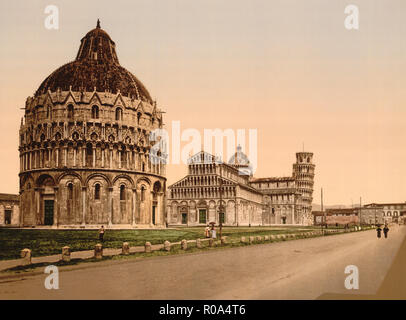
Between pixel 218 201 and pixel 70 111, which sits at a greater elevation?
pixel 70 111

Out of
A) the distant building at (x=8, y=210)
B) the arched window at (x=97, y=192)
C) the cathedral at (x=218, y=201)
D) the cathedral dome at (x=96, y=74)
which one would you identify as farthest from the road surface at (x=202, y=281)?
the distant building at (x=8, y=210)

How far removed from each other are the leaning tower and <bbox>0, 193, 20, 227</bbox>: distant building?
102m

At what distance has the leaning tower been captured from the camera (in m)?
177

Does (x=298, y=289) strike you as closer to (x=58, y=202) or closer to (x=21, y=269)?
(x=21, y=269)

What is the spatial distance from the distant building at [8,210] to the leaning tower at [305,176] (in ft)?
335

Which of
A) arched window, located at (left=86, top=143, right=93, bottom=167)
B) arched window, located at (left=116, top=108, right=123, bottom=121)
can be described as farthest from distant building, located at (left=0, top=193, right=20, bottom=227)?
arched window, located at (left=116, top=108, right=123, bottom=121)

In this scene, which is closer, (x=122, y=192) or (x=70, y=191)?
(x=70, y=191)

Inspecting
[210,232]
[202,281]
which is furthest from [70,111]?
[202,281]

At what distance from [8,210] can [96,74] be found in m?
53.1

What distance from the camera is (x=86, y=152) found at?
6519 cm

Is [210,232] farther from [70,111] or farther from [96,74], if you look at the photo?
[96,74]

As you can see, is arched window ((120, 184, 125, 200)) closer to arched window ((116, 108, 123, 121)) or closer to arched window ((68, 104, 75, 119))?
arched window ((116, 108, 123, 121))

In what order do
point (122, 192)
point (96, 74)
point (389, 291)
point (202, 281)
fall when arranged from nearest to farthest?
1. point (389, 291)
2. point (202, 281)
3. point (122, 192)
4. point (96, 74)
